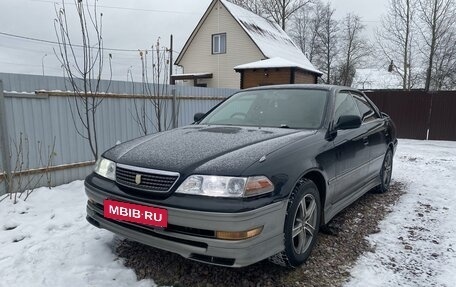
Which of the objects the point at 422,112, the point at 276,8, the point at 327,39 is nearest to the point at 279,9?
the point at 276,8

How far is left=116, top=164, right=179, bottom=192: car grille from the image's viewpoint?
2.25 metres

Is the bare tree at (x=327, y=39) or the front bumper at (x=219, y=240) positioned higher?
the bare tree at (x=327, y=39)

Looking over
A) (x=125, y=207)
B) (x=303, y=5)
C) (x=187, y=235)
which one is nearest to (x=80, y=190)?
(x=125, y=207)

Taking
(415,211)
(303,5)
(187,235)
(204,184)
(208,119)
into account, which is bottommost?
(415,211)

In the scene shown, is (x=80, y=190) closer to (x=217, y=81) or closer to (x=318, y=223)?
(x=318, y=223)

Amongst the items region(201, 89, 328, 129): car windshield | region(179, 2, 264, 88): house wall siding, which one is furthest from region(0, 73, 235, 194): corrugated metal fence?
region(179, 2, 264, 88): house wall siding

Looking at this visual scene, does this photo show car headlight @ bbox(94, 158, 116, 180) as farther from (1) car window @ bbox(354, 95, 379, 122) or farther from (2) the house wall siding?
(2) the house wall siding

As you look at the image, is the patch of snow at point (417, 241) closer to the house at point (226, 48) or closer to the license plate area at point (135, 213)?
the license plate area at point (135, 213)

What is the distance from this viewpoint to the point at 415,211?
4281 mm

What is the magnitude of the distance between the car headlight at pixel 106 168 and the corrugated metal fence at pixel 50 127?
2206mm

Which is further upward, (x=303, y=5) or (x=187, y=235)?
(x=303, y=5)

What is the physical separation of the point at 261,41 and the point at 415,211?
17.8 meters

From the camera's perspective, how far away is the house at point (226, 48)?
66.8 ft

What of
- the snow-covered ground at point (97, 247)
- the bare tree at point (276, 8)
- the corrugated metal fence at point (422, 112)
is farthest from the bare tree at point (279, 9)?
the snow-covered ground at point (97, 247)
